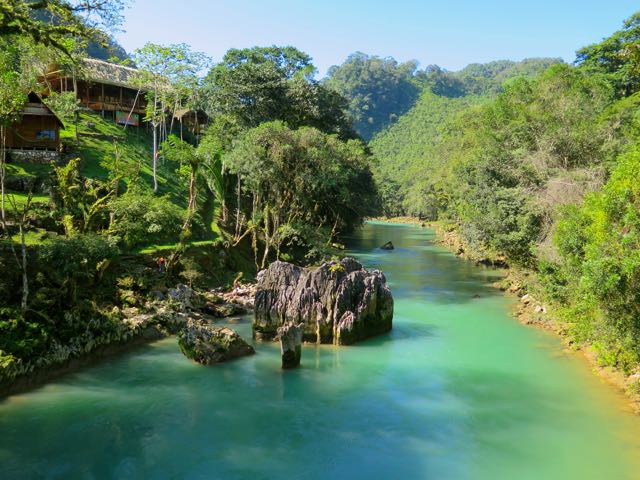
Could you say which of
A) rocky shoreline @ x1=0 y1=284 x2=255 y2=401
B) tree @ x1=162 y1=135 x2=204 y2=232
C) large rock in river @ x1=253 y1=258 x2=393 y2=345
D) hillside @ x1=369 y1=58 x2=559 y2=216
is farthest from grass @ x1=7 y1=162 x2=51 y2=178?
hillside @ x1=369 y1=58 x2=559 y2=216

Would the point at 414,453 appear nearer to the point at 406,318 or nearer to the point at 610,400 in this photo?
the point at 610,400

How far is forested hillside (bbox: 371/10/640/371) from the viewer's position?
14.4 m

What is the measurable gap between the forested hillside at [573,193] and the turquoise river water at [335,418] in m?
2.81

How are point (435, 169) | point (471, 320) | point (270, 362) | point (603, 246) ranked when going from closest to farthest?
point (603, 246)
point (270, 362)
point (471, 320)
point (435, 169)

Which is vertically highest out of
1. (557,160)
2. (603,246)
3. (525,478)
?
(557,160)

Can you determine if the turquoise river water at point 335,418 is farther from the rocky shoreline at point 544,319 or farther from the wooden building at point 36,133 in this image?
the wooden building at point 36,133

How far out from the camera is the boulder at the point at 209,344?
18.4 metres

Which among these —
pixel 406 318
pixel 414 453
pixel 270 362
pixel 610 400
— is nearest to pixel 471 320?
pixel 406 318

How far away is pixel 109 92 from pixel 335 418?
44.9 metres

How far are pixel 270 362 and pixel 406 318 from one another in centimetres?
932

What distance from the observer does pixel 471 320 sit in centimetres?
2570

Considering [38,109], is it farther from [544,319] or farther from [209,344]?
[544,319]

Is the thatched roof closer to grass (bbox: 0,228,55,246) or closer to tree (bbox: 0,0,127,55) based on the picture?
grass (bbox: 0,228,55,246)

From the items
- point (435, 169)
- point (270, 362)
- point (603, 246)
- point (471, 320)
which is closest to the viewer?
point (603, 246)
